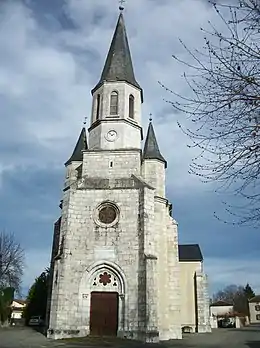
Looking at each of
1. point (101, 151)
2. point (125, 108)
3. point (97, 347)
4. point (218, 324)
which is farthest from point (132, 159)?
point (218, 324)

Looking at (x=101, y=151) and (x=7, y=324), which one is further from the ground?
(x=101, y=151)

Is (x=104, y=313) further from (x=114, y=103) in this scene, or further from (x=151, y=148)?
(x=114, y=103)

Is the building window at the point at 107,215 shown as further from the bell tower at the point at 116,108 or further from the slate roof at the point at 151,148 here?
the slate roof at the point at 151,148

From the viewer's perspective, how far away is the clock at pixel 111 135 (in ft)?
92.8

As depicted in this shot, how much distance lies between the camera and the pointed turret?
100 ft

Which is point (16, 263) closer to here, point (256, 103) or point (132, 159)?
point (132, 159)

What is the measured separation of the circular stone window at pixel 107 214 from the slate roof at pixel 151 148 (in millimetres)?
5536

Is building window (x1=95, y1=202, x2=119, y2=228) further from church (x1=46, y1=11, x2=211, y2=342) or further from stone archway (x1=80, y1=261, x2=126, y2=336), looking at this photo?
stone archway (x1=80, y1=261, x2=126, y2=336)

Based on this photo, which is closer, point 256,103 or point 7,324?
point 256,103

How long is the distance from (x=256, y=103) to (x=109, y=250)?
17.3 m

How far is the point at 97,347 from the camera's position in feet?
57.1

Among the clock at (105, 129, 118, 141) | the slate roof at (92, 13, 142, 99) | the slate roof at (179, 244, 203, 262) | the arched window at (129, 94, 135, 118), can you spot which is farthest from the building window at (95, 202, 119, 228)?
the slate roof at (179, 244, 203, 262)

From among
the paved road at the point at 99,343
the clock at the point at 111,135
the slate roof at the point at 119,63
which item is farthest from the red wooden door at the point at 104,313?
the slate roof at the point at 119,63

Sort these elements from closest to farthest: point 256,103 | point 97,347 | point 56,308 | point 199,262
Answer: point 256,103
point 97,347
point 56,308
point 199,262
